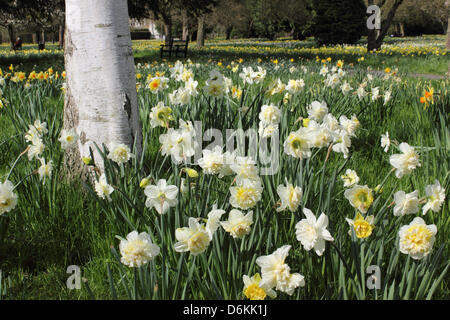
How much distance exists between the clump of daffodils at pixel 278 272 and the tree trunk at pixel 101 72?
49.2 inches

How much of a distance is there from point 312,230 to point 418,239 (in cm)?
28

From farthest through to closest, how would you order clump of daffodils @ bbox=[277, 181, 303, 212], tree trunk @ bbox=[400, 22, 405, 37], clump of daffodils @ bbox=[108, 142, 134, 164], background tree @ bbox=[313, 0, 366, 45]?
1. tree trunk @ bbox=[400, 22, 405, 37]
2. background tree @ bbox=[313, 0, 366, 45]
3. clump of daffodils @ bbox=[108, 142, 134, 164]
4. clump of daffodils @ bbox=[277, 181, 303, 212]

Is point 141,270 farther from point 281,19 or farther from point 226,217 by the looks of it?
point 281,19

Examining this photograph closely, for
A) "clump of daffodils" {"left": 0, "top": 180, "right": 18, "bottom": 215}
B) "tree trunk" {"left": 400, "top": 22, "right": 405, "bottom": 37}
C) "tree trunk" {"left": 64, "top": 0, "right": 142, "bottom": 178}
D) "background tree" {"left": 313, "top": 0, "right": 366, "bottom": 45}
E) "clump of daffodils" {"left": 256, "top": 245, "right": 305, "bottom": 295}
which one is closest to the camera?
"clump of daffodils" {"left": 256, "top": 245, "right": 305, "bottom": 295}

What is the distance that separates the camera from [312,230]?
1070mm

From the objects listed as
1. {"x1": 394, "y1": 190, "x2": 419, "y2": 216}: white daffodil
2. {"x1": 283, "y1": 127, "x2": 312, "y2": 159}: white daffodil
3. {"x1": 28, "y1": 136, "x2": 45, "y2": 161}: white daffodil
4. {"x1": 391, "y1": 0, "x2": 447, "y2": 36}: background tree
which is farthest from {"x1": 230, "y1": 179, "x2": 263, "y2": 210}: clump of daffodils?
{"x1": 391, "y1": 0, "x2": 447, "y2": 36}: background tree

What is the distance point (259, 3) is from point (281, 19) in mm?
2986

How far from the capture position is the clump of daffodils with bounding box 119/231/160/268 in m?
1.03

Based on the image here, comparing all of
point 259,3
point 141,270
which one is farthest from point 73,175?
point 259,3

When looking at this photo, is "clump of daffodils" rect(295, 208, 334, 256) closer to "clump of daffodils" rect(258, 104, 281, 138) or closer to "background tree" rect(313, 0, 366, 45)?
"clump of daffodils" rect(258, 104, 281, 138)

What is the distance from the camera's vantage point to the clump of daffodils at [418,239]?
1.06 meters

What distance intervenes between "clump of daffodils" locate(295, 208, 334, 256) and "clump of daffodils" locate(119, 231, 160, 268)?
393mm

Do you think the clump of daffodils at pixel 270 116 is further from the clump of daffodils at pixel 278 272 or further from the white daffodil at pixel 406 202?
the clump of daffodils at pixel 278 272

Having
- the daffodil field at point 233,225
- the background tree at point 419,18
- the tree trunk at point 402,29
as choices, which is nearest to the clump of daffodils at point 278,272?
the daffodil field at point 233,225
